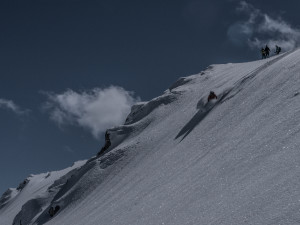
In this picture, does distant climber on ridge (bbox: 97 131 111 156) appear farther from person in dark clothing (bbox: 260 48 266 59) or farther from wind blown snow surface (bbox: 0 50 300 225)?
person in dark clothing (bbox: 260 48 266 59)

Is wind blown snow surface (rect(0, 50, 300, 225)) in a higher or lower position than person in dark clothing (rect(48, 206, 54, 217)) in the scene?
lower

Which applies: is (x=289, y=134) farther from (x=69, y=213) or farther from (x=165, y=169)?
(x=69, y=213)

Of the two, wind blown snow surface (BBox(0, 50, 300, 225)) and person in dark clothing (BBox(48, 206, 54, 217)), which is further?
person in dark clothing (BBox(48, 206, 54, 217))

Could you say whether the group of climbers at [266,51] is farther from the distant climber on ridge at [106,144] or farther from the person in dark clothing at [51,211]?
the person in dark clothing at [51,211]

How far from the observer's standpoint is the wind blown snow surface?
1153cm

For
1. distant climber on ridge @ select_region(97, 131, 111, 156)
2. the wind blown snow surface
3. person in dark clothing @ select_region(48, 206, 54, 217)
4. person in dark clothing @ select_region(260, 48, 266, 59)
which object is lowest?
the wind blown snow surface

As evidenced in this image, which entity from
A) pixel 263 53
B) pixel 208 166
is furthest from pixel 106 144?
pixel 208 166

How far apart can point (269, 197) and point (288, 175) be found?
1127mm

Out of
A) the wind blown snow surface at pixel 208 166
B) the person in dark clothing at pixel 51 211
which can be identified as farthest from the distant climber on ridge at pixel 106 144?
the person in dark clothing at pixel 51 211

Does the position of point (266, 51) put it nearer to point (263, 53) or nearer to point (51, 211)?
point (263, 53)

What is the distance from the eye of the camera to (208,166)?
18.4m

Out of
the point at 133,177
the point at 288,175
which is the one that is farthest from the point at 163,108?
the point at 288,175

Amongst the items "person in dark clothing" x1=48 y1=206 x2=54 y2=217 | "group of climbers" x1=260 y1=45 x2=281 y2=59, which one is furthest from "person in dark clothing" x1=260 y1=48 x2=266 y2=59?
"person in dark clothing" x1=48 y1=206 x2=54 y2=217

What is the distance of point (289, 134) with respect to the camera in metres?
14.9
